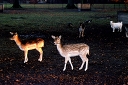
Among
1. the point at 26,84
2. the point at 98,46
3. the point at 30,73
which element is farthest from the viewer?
the point at 98,46

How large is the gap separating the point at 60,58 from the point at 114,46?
466cm

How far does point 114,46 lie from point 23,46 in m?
6.90

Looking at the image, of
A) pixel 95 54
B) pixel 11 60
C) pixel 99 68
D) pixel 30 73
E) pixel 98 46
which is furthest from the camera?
pixel 98 46

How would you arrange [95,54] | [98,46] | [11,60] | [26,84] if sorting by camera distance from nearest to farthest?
[26,84], [11,60], [95,54], [98,46]

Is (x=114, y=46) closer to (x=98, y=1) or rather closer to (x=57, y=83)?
(x=57, y=83)

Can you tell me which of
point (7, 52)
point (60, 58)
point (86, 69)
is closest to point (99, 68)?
point (86, 69)

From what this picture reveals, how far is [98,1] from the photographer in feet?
360

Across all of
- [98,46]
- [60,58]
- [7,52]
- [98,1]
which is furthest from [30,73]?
[98,1]

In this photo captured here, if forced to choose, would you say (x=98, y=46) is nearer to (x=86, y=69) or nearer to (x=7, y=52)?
(x=7, y=52)

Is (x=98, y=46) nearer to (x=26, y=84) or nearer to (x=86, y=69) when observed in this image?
(x=86, y=69)

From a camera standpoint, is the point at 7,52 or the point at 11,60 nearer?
the point at 11,60

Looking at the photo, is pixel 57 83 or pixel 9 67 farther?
pixel 9 67

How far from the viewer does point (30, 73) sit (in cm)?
1204

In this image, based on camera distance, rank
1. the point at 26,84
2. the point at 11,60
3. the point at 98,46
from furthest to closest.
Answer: the point at 98,46, the point at 11,60, the point at 26,84
